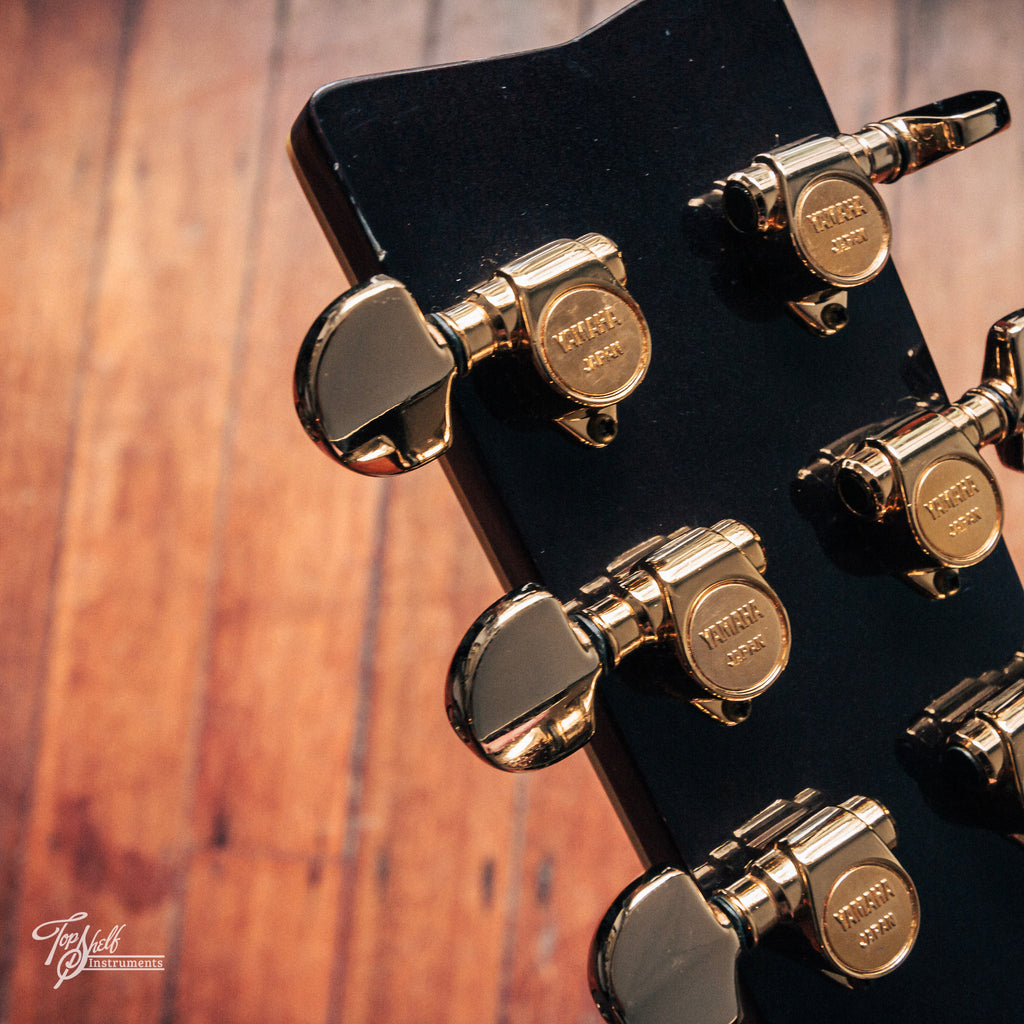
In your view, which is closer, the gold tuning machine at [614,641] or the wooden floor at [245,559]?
the gold tuning machine at [614,641]

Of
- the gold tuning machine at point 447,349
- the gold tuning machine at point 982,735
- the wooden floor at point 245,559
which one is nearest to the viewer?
the gold tuning machine at point 447,349

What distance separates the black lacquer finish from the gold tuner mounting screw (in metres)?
0.03

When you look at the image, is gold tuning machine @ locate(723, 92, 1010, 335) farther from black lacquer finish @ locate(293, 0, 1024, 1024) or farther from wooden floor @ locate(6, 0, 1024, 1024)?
wooden floor @ locate(6, 0, 1024, 1024)

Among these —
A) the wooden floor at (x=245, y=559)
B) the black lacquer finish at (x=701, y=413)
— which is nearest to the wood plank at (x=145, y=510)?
the wooden floor at (x=245, y=559)

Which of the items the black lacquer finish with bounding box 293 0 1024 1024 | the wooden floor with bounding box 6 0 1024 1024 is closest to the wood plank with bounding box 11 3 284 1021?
the wooden floor with bounding box 6 0 1024 1024

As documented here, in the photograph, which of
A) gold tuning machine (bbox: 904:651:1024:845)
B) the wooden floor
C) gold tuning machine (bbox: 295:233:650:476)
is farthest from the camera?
the wooden floor

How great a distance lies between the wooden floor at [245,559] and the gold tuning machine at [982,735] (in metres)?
0.70

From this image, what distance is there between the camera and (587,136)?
0.40 meters

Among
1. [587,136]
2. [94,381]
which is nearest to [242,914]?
[94,381]

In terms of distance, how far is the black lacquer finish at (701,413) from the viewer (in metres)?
0.36

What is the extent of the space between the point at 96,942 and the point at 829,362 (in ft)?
3.35

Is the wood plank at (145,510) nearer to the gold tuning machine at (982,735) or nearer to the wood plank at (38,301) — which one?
the wood plank at (38,301)

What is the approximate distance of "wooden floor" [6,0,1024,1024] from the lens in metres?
1.10

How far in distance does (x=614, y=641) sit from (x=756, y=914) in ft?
0.38
